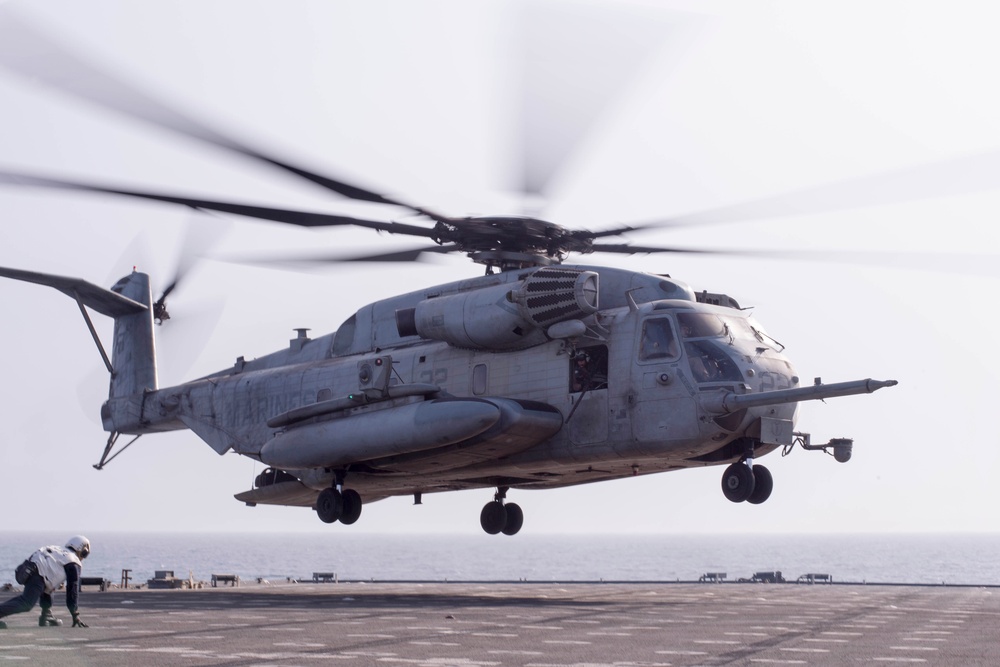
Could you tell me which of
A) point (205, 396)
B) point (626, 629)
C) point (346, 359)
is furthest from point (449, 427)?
point (205, 396)

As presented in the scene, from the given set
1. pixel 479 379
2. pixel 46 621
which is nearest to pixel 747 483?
pixel 479 379

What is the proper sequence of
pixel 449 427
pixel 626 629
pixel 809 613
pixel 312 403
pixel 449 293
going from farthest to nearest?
pixel 312 403 < pixel 449 293 < pixel 449 427 < pixel 809 613 < pixel 626 629

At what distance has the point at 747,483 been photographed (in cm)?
2262

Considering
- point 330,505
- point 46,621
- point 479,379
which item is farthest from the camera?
point 330,505

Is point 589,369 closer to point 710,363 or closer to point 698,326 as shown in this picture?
point 698,326

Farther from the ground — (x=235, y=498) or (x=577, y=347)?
(x=577, y=347)

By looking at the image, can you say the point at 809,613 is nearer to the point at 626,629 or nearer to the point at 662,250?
the point at 626,629

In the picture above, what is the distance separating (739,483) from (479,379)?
5.65 metres

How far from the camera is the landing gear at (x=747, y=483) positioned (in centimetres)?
2266

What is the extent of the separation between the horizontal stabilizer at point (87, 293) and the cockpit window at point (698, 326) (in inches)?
582

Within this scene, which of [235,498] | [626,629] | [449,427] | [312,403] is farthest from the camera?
[235,498]

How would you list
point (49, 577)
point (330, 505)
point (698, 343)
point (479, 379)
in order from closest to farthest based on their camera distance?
point (49, 577) < point (698, 343) < point (479, 379) < point (330, 505)

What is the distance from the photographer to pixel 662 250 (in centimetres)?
2403

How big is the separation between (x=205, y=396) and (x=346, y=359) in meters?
4.76
